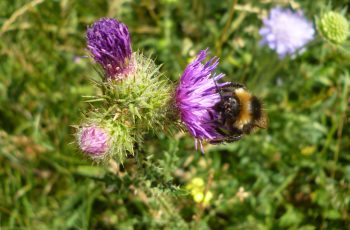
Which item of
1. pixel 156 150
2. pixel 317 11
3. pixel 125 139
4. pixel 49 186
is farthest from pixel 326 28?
pixel 49 186

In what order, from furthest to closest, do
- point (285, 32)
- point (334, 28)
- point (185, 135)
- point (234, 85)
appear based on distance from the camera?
point (285, 32)
point (185, 135)
point (334, 28)
point (234, 85)

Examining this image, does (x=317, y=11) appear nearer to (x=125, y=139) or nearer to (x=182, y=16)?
(x=182, y=16)

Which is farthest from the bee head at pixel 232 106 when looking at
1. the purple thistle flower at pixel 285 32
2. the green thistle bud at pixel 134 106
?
the purple thistle flower at pixel 285 32

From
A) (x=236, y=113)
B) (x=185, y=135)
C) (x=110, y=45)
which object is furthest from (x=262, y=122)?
(x=185, y=135)

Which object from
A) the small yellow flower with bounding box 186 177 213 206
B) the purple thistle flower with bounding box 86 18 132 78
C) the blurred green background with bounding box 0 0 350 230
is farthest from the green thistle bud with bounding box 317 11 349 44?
the purple thistle flower with bounding box 86 18 132 78

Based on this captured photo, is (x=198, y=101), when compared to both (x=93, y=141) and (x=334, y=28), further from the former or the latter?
(x=334, y=28)

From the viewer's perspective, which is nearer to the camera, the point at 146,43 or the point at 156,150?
the point at 156,150

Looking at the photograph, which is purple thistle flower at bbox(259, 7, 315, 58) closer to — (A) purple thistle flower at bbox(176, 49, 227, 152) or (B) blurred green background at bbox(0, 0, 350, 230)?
(B) blurred green background at bbox(0, 0, 350, 230)
